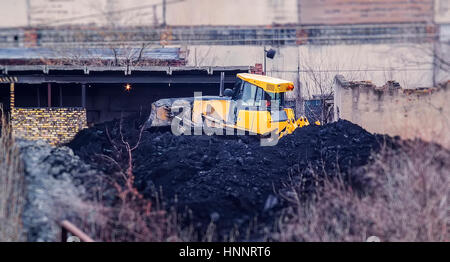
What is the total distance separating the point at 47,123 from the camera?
2158 centimetres

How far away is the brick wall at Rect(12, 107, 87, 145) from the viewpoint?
70.4 feet

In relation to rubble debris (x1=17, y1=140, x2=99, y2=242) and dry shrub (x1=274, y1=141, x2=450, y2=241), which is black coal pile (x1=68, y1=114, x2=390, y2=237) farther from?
rubble debris (x1=17, y1=140, x2=99, y2=242)

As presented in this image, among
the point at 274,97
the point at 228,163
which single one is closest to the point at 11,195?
the point at 228,163

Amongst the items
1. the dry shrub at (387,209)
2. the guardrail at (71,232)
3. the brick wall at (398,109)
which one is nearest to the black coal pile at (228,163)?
the brick wall at (398,109)

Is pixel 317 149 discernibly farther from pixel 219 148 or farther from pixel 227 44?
pixel 227 44

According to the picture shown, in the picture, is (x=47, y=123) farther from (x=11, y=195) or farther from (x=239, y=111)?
(x=11, y=195)

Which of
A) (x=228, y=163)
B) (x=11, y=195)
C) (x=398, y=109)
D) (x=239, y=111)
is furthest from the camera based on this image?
(x=239, y=111)

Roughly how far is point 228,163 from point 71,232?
5.73 metres

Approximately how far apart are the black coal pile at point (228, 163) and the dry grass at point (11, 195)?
7.72ft

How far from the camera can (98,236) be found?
47.3 feet

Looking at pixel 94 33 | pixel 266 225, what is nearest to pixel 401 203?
pixel 266 225

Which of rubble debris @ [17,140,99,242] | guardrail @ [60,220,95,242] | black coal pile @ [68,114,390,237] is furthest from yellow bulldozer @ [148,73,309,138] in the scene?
guardrail @ [60,220,95,242]

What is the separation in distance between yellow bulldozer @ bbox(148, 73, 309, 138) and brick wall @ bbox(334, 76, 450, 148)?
176 cm

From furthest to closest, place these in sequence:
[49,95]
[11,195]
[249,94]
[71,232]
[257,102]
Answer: [49,95] → [249,94] → [257,102] → [11,195] → [71,232]
